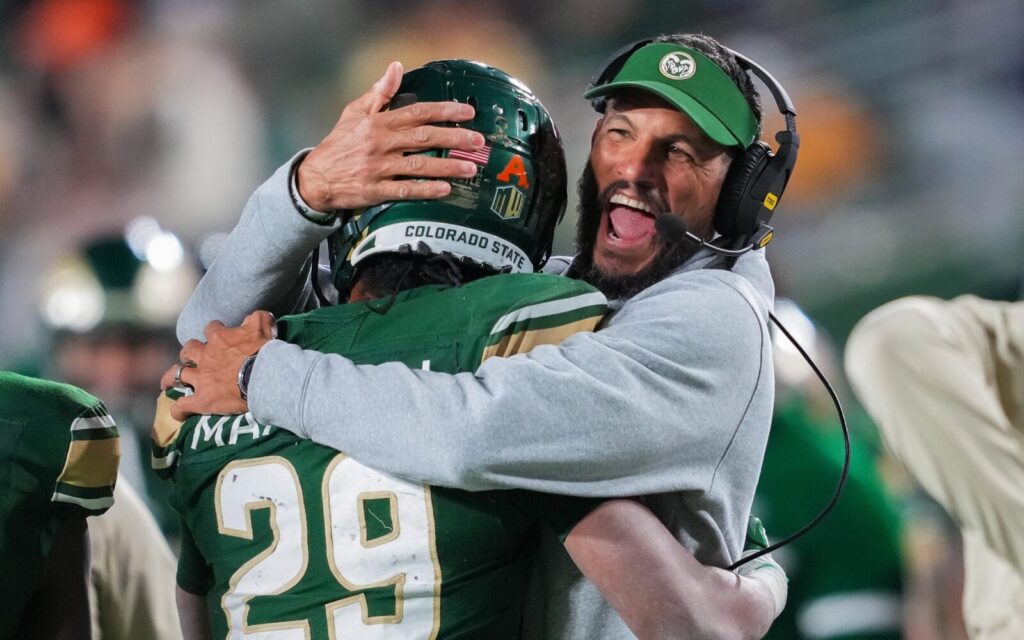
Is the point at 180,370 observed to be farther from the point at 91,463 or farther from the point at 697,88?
the point at 697,88

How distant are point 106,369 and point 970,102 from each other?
490 cm

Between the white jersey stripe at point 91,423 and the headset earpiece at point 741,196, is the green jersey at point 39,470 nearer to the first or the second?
the white jersey stripe at point 91,423

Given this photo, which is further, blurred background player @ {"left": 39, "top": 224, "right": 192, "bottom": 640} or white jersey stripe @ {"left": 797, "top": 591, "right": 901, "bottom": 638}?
blurred background player @ {"left": 39, "top": 224, "right": 192, "bottom": 640}

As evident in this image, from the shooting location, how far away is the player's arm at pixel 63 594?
1.66 meters

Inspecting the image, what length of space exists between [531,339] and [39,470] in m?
0.68

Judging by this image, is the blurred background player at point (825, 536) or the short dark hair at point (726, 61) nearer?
the short dark hair at point (726, 61)

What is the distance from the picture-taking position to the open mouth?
6.67 ft

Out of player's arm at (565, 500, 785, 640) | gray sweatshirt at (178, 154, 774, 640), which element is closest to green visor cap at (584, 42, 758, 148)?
gray sweatshirt at (178, 154, 774, 640)

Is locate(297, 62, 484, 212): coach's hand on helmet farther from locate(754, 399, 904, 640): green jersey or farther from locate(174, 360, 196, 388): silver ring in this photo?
locate(754, 399, 904, 640): green jersey

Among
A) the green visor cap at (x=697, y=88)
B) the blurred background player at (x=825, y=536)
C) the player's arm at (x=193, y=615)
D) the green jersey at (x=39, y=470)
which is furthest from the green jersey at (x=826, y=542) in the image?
the green jersey at (x=39, y=470)

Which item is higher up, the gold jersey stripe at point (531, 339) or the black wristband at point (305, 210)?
the black wristband at point (305, 210)

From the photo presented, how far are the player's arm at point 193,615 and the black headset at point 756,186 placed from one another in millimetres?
1023

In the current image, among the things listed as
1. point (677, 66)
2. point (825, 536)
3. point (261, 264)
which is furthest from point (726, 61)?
point (825, 536)

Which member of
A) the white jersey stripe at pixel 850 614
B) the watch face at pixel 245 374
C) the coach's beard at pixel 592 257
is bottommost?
the white jersey stripe at pixel 850 614
